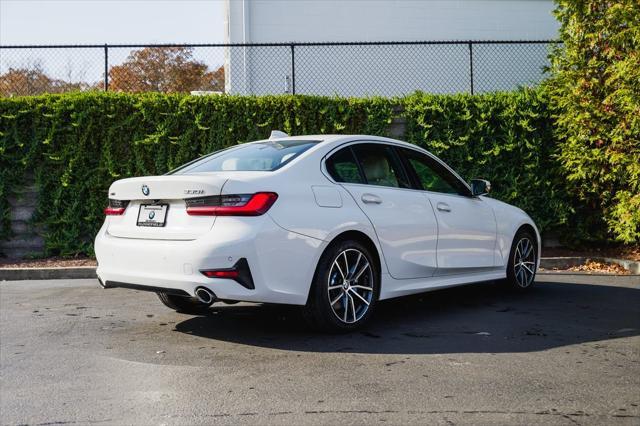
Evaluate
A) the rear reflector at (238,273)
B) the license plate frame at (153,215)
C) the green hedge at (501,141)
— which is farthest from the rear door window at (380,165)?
the green hedge at (501,141)

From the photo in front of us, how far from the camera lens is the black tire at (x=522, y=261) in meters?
8.19

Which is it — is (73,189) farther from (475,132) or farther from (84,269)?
(475,132)

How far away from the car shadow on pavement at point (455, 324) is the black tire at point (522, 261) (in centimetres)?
14

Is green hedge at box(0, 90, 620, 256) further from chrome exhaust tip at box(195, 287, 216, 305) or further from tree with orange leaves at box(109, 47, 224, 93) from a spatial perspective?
tree with orange leaves at box(109, 47, 224, 93)

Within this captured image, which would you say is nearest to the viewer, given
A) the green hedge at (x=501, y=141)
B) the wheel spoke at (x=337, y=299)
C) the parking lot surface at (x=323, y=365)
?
the parking lot surface at (x=323, y=365)

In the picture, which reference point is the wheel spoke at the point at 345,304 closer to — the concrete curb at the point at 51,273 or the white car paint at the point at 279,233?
the white car paint at the point at 279,233

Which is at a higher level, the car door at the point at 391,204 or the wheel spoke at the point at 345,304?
the car door at the point at 391,204

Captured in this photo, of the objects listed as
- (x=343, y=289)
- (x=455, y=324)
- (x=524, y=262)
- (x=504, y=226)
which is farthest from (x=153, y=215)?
(x=524, y=262)

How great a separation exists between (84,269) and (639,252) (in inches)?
330

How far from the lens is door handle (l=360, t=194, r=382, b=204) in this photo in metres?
6.27

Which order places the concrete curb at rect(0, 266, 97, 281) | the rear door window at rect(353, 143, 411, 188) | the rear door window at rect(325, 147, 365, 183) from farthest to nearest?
1. the concrete curb at rect(0, 266, 97, 281)
2. the rear door window at rect(353, 143, 411, 188)
3. the rear door window at rect(325, 147, 365, 183)

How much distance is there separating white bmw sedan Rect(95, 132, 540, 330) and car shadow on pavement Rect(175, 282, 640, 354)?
0.95 ft

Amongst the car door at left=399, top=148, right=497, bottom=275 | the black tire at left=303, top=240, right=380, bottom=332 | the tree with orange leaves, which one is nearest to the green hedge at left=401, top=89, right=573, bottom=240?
the car door at left=399, top=148, right=497, bottom=275

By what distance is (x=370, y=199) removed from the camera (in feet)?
20.8
